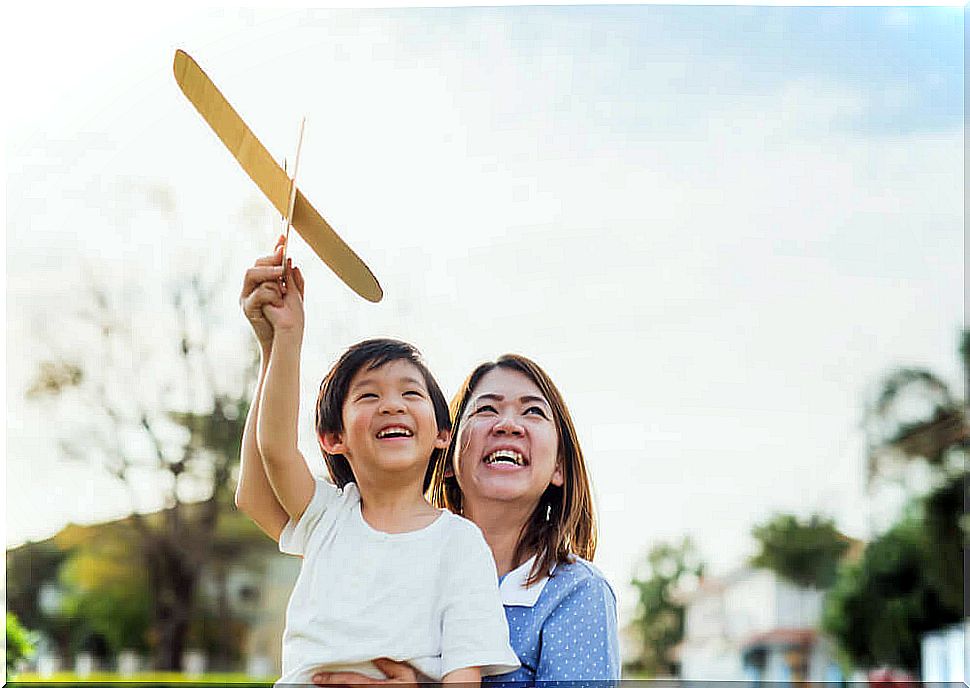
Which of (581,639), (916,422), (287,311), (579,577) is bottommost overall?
(581,639)

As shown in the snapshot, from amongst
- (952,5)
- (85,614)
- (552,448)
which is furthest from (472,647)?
(85,614)

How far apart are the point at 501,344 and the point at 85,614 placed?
2388 mm

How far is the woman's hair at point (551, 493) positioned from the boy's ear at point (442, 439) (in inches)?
4.0

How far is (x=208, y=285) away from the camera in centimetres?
481

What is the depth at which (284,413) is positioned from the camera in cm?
245

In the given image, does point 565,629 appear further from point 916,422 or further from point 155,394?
point 916,422

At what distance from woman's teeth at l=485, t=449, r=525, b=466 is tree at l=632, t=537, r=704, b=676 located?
1.90m

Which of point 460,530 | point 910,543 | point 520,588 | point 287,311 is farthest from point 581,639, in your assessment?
point 910,543

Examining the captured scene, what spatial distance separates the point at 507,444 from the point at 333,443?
14.4 inches

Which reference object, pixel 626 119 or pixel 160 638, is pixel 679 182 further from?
pixel 160 638

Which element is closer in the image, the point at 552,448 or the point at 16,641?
the point at 552,448

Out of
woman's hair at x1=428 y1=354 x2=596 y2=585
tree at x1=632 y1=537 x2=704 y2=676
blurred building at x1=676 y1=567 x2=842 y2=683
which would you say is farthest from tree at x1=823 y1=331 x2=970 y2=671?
woman's hair at x1=428 y1=354 x2=596 y2=585

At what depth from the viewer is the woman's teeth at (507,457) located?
8.98 ft

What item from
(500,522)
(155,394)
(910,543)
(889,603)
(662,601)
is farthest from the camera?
(889,603)
